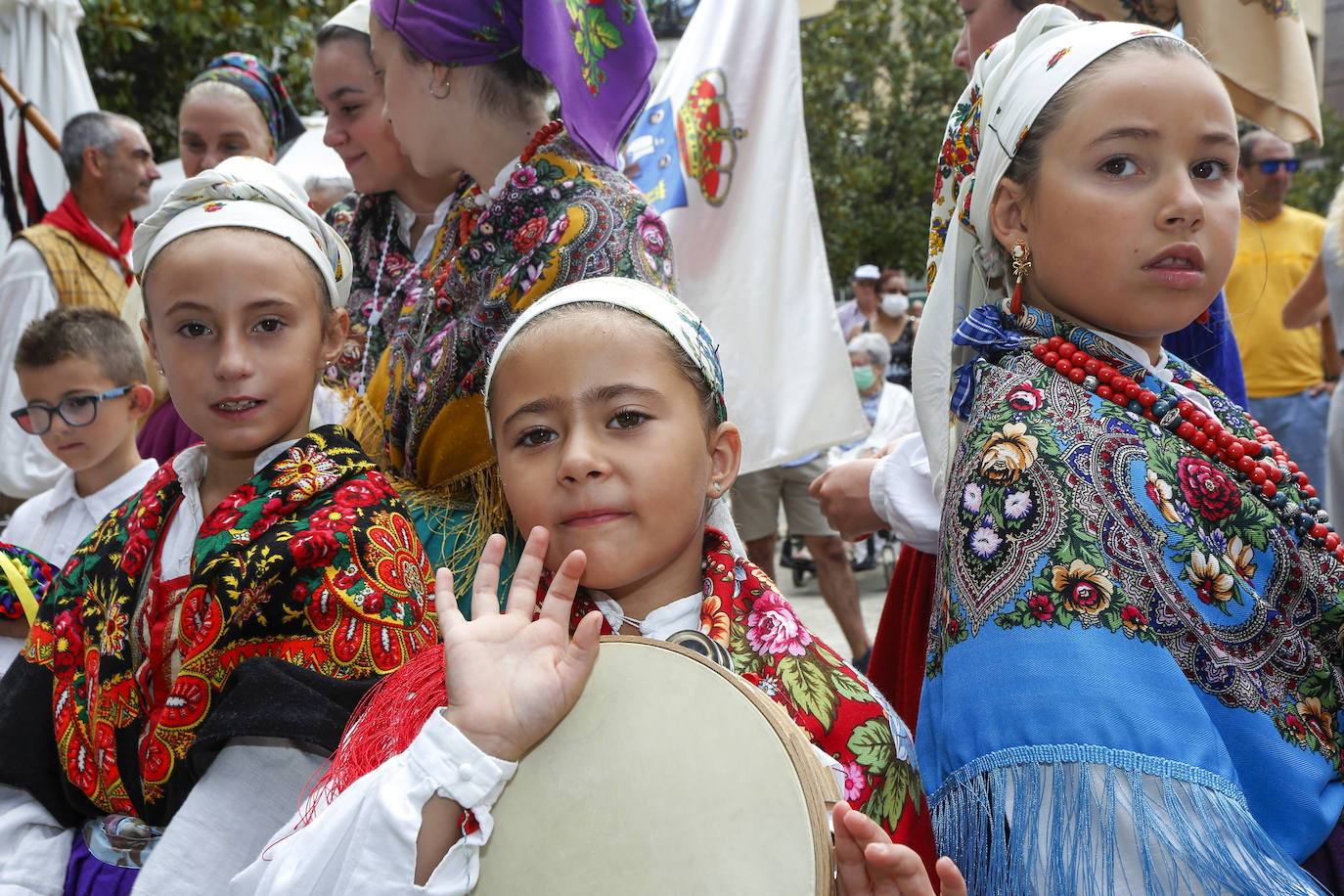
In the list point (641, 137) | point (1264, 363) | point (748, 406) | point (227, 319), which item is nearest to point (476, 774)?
point (227, 319)

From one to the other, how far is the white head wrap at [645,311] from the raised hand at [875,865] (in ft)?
2.47

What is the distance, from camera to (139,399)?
3.16m

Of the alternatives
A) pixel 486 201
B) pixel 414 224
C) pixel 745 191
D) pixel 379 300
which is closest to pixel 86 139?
pixel 414 224

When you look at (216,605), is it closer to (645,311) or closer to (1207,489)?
(645,311)

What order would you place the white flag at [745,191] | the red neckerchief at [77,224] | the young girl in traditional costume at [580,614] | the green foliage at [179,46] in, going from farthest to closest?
the green foliage at [179,46], the red neckerchief at [77,224], the white flag at [745,191], the young girl in traditional costume at [580,614]

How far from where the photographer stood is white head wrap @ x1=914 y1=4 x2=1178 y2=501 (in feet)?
5.65

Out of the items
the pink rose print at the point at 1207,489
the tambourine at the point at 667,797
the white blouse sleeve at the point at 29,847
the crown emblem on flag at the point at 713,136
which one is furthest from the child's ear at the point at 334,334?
the crown emblem on flag at the point at 713,136

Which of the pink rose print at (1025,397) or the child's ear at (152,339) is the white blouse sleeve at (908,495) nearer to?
the pink rose print at (1025,397)

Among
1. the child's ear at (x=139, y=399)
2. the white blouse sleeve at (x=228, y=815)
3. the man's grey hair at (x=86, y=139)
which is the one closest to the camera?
the white blouse sleeve at (x=228, y=815)

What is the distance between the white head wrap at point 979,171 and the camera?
5.65 feet

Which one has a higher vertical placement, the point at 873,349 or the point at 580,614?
the point at 580,614

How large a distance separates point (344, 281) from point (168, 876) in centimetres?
113

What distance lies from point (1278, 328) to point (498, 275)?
4.69 metres

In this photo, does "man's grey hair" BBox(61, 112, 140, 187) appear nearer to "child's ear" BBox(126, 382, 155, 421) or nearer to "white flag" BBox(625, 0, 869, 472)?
"child's ear" BBox(126, 382, 155, 421)
